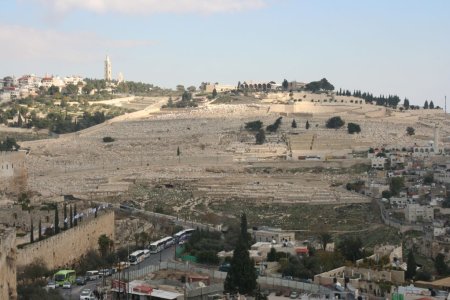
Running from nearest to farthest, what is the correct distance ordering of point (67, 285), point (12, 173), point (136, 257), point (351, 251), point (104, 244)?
1. point (67, 285)
2. point (351, 251)
3. point (136, 257)
4. point (104, 244)
5. point (12, 173)

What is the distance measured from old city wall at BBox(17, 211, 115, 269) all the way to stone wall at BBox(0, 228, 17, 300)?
3.54m

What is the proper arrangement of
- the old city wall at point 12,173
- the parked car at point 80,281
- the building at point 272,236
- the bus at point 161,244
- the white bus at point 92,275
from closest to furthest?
1. the parked car at point 80,281
2. the white bus at point 92,275
3. the bus at point 161,244
4. the building at point 272,236
5. the old city wall at point 12,173

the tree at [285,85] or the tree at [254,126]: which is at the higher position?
the tree at [285,85]

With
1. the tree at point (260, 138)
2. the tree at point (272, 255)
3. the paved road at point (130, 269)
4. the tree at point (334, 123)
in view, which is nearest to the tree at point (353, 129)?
the tree at point (334, 123)

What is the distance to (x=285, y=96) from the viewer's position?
84.4m

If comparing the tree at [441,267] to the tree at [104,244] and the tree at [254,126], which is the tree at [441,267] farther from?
the tree at [254,126]

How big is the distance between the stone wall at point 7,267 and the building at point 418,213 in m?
21.2

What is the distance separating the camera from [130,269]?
24688mm

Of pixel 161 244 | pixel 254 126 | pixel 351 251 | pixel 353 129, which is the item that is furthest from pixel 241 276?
pixel 353 129

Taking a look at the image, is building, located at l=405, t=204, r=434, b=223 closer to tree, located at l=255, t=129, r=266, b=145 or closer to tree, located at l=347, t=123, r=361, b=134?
tree, located at l=255, t=129, r=266, b=145

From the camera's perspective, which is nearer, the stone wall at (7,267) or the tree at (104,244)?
the stone wall at (7,267)

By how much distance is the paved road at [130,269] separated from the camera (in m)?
21.6

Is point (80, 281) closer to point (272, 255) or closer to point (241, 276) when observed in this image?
point (241, 276)

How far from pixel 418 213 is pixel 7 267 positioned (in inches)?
888
